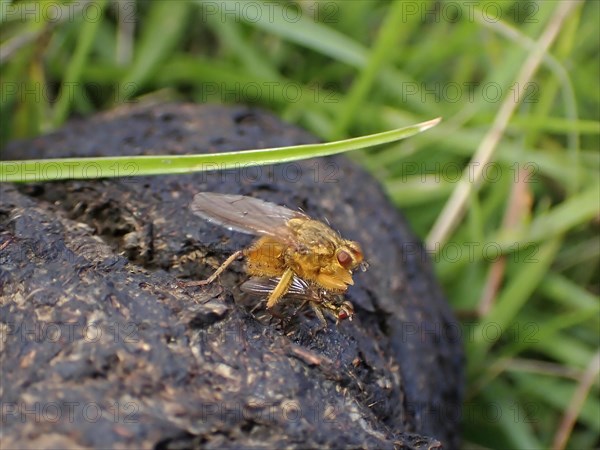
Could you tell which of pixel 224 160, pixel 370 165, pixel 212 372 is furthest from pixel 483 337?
pixel 212 372

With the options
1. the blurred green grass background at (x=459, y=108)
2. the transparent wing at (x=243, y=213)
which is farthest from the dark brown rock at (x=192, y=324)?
the blurred green grass background at (x=459, y=108)

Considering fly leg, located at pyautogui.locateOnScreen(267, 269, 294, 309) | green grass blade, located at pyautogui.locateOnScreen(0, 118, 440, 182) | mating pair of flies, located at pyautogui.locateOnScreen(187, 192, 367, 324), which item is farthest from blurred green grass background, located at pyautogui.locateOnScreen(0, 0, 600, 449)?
fly leg, located at pyautogui.locateOnScreen(267, 269, 294, 309)

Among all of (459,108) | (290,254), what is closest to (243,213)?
(290,254)

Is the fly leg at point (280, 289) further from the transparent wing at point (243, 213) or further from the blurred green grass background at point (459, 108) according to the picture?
the blurred green grass background at point (459, 108)

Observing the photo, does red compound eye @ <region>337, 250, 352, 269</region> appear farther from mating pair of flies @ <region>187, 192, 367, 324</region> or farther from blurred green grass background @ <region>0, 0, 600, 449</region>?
blurred green grass background @ <region>0, 0, 600, 449</region>

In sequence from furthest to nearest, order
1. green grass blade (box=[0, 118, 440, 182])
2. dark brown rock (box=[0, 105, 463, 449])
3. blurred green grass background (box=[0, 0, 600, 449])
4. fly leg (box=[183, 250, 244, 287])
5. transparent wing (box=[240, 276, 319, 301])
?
1. blurred green grass background (box=[0, 0, 600, 449])
2. green grass blade (box=[0, 118, 440, 182])
3. transparent wing (box=[240, 276, 319, 301])
4. fly leg (box=[183, 250, 244, 287])
5. dark brown rock (box=[0, 105, 463, 449])

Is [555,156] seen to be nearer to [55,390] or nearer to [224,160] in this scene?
[224,160]

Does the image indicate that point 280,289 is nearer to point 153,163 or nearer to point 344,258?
point 344,258
